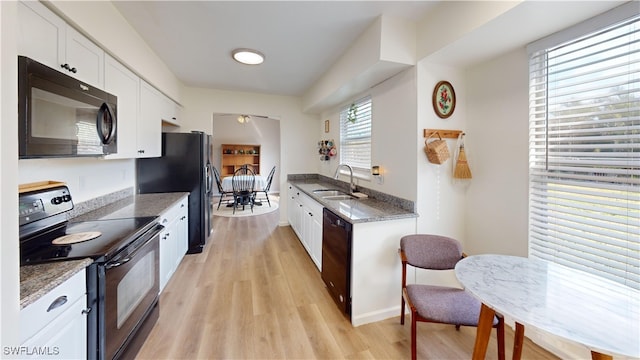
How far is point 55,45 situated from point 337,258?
2391 millimetres

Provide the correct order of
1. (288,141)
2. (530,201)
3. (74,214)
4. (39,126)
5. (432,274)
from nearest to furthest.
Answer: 1. (39,126)
2. (530,201)
3. (74,214)
4. (432,274)
5. (288,141)

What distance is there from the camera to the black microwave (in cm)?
114

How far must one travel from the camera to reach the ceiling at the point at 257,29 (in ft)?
6.51

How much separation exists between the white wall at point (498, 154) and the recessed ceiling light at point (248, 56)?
2.22 m

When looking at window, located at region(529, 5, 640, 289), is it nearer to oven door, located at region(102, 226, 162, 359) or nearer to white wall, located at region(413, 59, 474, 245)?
white wall, located at region(413, 59, 474, 245)

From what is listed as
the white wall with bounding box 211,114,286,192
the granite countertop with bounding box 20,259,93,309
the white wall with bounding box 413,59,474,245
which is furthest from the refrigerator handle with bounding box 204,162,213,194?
the white wall with bounding box 211,114,286,192

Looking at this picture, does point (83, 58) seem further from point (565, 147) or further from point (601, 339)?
point (565, 147)

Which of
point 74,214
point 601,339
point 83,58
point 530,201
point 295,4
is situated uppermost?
point 295,4

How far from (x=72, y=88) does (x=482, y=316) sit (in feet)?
8.58

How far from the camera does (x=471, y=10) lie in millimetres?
1686

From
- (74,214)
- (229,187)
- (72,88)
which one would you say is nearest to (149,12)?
(72,88)

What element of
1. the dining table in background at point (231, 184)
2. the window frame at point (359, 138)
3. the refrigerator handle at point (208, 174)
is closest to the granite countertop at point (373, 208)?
the window frame at point (359, 138)

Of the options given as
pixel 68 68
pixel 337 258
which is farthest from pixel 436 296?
pixel 68 68

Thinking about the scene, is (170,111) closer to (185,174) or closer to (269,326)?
(185,174)
